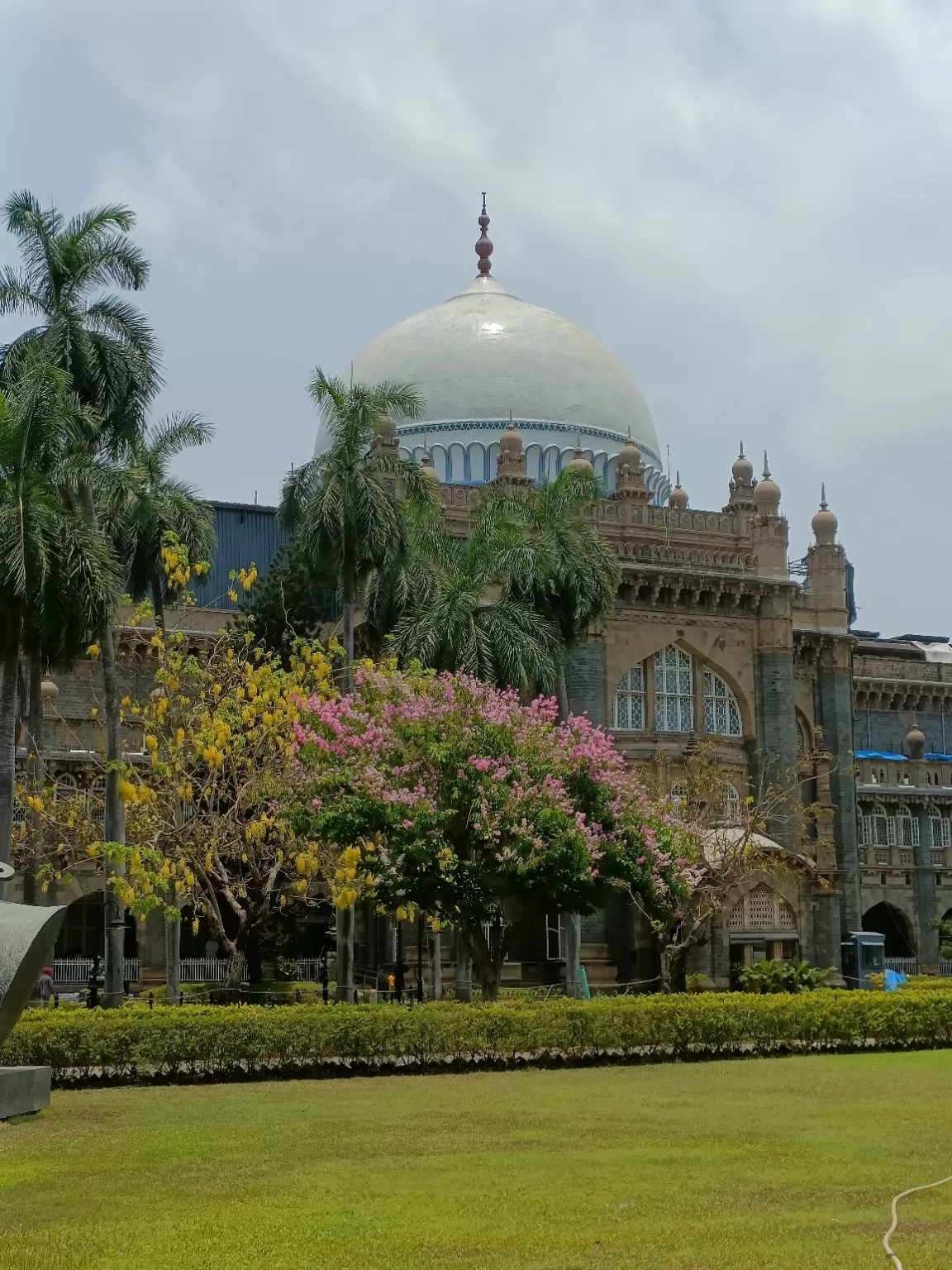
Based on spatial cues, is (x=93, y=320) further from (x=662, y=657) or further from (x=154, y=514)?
(x=662, y=657)

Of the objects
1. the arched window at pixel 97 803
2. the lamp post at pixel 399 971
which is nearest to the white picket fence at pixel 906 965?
the lamp post at pixel 399 971

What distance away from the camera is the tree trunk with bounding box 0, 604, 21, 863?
24.7 m

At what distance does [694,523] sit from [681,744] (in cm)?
633

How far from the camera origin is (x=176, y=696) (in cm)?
3033

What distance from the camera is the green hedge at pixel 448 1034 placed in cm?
1997

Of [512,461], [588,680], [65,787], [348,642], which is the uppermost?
[512,461]

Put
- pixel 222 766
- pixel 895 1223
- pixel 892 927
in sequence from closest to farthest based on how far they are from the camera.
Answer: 1. pixel 895 1223
2. pixel 222 766
3. pixel 892 927

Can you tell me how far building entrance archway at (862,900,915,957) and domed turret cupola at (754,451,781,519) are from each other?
14.2 meters

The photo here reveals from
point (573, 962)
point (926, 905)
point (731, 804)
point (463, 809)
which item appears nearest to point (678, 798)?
point (573, 962)

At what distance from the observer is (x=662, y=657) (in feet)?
143

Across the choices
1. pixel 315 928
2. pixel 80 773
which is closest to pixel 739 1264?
pixel 80 773

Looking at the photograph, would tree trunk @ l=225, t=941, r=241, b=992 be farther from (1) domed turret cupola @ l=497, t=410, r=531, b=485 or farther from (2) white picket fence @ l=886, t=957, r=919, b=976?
(2) white picket fence @ l=886, t=957, r=919, b=976

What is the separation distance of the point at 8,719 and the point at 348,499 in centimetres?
777

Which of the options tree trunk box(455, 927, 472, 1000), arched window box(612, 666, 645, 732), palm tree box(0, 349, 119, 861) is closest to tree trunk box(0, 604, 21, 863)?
palm tree box(0, 349, 119, 861)
